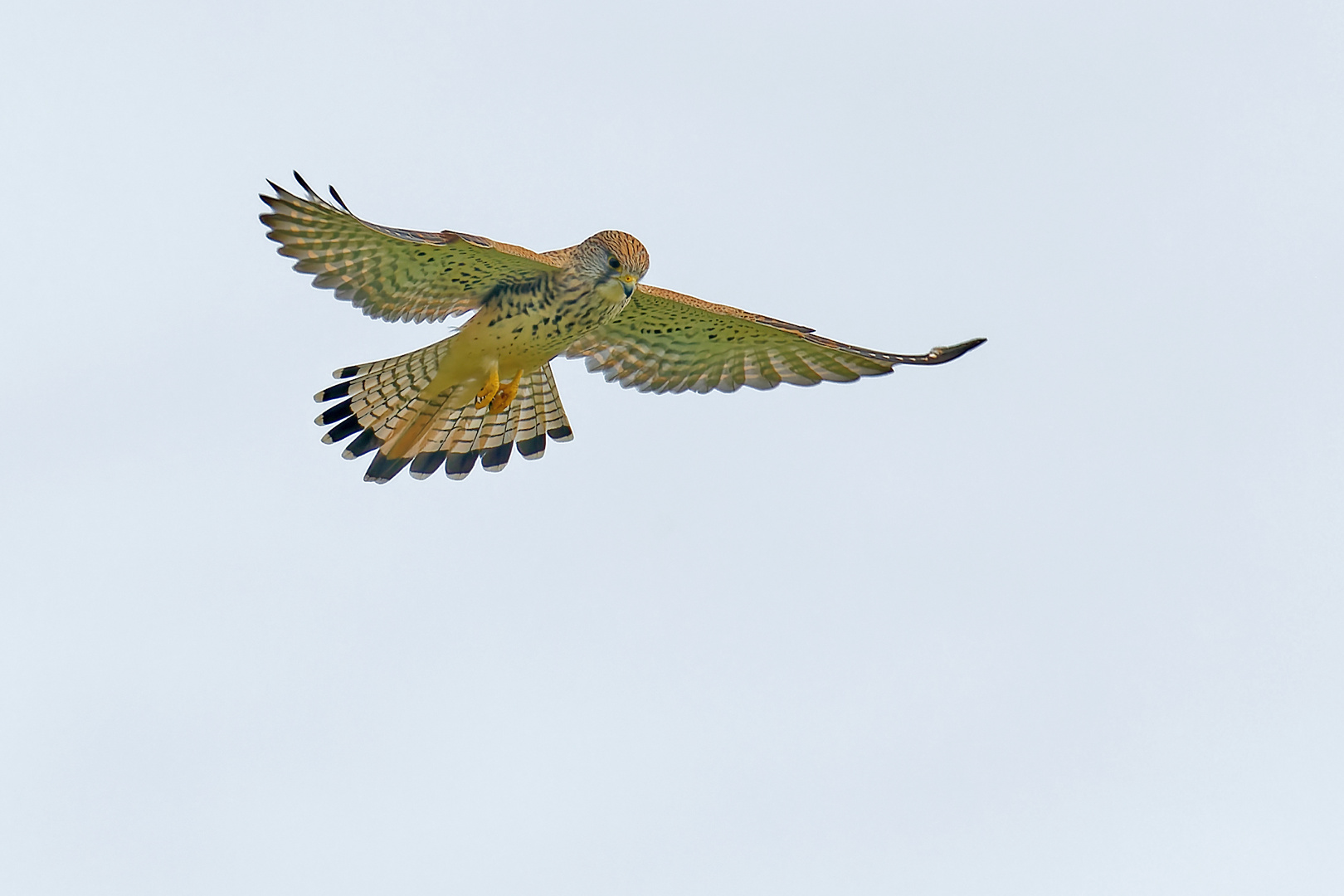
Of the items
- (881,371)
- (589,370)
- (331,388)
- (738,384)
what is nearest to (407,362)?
(331,388)

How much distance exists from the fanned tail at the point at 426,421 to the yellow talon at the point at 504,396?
0.46 metres

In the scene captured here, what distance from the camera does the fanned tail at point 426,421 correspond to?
1479 cm

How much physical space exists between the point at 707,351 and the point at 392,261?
3086 millimetres

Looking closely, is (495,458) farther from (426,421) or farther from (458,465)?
(426,421)

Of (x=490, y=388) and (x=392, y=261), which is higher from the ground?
(x=392, y=261)

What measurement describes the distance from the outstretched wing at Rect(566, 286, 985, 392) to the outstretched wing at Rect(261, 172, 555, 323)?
3.74 feet

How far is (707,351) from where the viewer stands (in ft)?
50.4

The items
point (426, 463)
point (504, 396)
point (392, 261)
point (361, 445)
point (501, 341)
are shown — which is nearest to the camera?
point (392, 261)

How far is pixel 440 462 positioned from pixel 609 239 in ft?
9.85

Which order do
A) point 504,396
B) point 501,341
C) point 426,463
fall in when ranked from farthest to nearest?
1. point 426,463
2. point 504,396
3. point 501,341

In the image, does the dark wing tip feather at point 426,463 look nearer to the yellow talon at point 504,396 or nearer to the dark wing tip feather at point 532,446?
the dark wing tip feather at point 532,446

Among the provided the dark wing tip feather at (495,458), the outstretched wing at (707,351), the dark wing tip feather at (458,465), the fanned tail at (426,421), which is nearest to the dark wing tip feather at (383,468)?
the fanned tail at (426,421)

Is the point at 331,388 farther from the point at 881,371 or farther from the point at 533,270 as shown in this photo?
the point at 881,371

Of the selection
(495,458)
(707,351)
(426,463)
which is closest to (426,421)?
(426,463)
